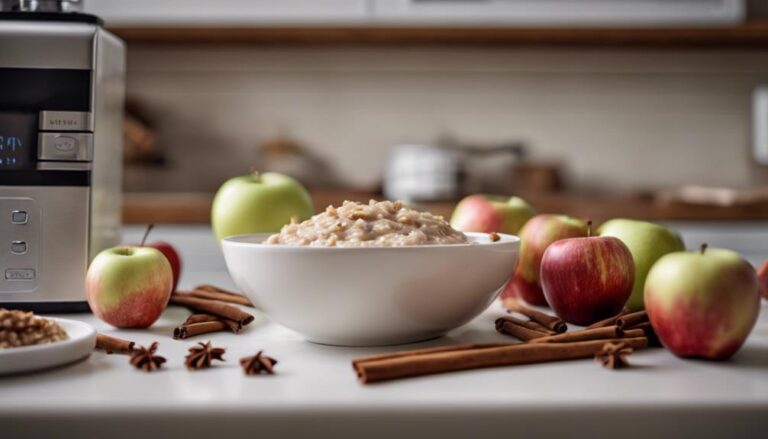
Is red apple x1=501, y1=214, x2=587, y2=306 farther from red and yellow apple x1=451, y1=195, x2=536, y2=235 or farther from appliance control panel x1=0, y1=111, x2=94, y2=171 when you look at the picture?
appliance control panel x1=0, y1=111, x2=94, y2=171

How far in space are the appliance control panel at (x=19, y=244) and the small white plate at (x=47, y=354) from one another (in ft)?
0.99

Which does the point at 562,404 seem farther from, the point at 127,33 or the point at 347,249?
the point at 127,33

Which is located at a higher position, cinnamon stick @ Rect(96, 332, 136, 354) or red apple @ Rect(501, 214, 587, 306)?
red apple @ Rect(501, 214, 587, 306)

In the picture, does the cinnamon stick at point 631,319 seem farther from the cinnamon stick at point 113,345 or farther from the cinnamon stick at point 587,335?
the cinnamon stick at point 113,345

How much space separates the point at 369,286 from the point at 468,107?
2532 millimetres

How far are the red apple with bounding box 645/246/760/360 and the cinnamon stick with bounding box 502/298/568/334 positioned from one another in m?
0.13

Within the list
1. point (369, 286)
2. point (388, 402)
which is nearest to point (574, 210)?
point (369, 286)

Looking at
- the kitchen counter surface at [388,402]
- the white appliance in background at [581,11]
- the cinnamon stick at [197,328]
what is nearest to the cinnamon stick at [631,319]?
the kitchen counter surface at [388,402]

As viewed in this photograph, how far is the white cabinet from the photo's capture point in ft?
8.52

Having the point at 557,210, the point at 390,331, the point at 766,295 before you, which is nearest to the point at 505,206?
the point at 766,295

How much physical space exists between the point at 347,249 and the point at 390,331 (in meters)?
0.10

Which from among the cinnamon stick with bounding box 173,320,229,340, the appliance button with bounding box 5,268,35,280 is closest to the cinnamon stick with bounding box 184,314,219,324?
the cinnamon stick with bounding box 173,320,229,340

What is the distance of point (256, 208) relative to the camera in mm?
1132

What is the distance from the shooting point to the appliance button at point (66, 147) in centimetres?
92
